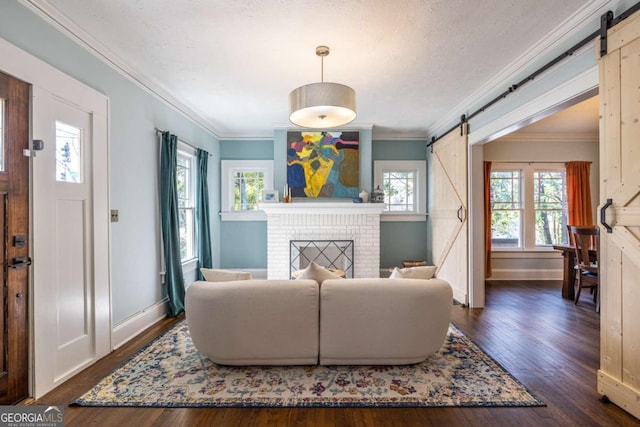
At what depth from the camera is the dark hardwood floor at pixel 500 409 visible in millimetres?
1877

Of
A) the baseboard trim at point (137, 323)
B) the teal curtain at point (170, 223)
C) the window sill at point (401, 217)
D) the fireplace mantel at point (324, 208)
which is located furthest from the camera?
the window sill at point (401, 217)

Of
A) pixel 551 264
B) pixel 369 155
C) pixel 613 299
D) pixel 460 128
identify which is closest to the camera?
pixel 613 299

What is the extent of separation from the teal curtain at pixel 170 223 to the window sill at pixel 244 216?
1.94m

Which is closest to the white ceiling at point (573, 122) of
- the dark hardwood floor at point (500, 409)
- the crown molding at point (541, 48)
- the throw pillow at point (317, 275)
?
the crown molding at point (541, 48)

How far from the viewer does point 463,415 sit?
76.2 inches

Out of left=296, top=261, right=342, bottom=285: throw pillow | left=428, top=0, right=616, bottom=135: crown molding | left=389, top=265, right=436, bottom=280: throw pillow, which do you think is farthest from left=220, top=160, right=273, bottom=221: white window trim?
left=389, top=265, right=436, bottom=280: throw pillow

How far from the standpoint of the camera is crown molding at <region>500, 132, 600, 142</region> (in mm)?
5723

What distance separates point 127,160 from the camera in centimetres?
317

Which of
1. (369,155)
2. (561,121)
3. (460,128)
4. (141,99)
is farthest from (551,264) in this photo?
(141,99)

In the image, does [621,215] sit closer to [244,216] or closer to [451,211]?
[451,211]

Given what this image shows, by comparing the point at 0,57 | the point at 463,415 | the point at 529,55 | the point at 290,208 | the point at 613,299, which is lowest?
Result: the point at 463,415

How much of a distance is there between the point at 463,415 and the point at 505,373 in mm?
720

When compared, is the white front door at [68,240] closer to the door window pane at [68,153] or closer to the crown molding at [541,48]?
the door window pane at [68,153]

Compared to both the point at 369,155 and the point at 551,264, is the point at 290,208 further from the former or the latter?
the point at 551,264
